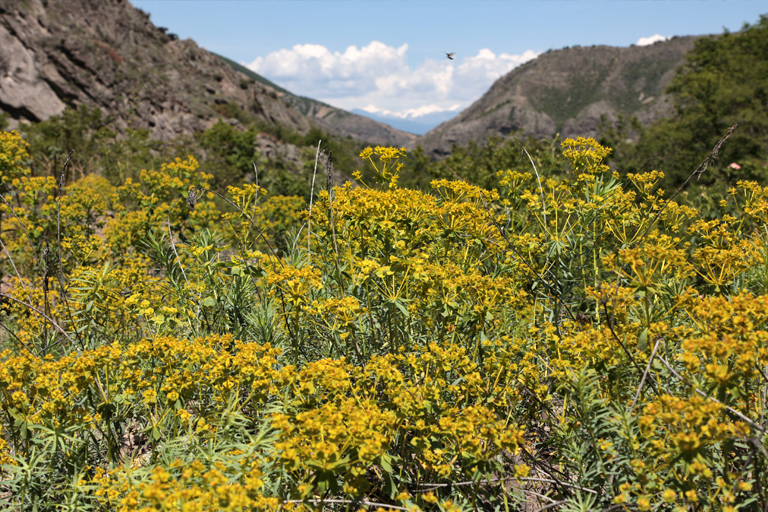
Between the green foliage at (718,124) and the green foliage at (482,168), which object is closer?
the green foliage at (482,168)

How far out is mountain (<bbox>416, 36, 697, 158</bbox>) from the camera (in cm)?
13750

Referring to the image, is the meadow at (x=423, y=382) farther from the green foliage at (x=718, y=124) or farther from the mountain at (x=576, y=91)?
the mountain at (x=576, y=91)

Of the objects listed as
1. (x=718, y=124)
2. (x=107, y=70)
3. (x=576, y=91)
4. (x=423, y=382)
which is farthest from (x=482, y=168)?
(x=576, y=91)

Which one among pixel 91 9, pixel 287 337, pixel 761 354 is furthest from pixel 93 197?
pixel 91 9

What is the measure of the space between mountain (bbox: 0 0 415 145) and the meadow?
104 ft

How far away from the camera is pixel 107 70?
43531 mm

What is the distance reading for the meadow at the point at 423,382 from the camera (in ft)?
5.23

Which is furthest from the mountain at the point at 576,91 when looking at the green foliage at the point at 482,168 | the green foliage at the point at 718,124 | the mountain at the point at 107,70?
the green foliage at the point at 482,168

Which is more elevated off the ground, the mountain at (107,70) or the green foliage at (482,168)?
the mountain at (107,70)

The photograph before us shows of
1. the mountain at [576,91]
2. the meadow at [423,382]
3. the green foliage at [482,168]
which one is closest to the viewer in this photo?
the meadow at [423,382]

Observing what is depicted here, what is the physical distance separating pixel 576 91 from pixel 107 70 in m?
152

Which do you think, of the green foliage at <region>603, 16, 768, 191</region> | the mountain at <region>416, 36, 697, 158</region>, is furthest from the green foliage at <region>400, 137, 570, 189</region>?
the mountain at <region>416, 36, 697, 158</region>

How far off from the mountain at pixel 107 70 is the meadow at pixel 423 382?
31.6 metres

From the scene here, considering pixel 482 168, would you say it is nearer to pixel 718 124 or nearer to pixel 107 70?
pixel 718 124
